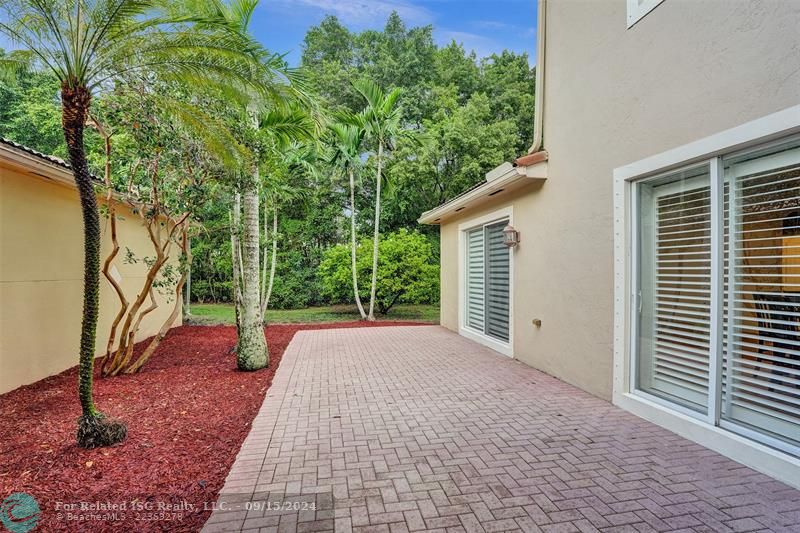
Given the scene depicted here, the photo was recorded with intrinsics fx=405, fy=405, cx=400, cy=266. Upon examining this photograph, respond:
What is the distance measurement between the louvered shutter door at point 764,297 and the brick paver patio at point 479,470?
0.57 metres

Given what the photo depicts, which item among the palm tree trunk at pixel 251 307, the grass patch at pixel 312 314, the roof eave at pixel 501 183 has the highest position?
the roof eave at pixel 501 183

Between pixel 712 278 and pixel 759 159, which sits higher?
pixel 759 159

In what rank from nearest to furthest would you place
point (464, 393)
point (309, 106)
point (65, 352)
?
point (464, 393) < point (309, 106) < point (65, 352)

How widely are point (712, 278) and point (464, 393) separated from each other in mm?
3125

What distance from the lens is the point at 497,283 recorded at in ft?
28.3

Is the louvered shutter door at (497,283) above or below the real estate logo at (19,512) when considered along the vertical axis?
above

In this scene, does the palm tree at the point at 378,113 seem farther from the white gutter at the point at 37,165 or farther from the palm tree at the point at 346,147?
the white gutter at the point at 37,165

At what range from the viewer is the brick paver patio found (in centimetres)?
269

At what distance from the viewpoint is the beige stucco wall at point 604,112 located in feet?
10.9

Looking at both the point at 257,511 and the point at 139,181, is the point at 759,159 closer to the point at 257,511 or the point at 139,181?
the point at 257,511

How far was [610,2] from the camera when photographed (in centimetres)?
491

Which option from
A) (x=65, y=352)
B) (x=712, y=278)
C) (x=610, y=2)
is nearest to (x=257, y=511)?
(x=712, y=278)

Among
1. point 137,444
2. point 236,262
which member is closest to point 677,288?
point 137,444

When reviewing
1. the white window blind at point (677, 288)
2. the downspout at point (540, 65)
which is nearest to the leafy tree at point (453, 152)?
the downspout at point (540, 65)
